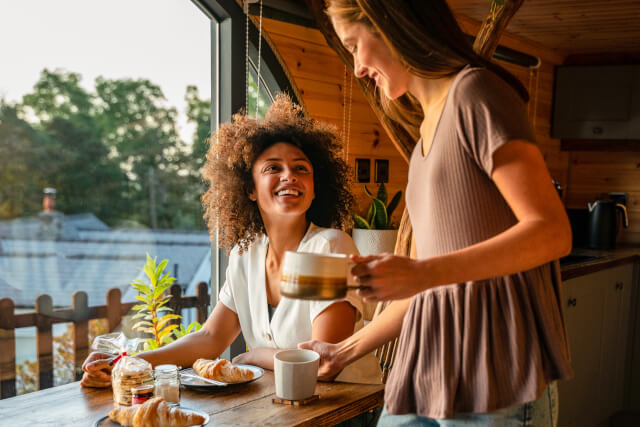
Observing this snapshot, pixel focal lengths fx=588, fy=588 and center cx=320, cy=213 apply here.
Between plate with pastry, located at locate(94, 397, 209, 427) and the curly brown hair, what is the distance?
85 cm

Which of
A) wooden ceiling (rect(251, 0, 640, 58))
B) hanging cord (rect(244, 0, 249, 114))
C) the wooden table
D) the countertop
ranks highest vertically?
wooden ceiling (rect(251, 0, 640, 58))

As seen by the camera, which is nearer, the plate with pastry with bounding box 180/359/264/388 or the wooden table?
the wooden table

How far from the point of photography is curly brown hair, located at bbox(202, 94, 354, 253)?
2014 millimetres

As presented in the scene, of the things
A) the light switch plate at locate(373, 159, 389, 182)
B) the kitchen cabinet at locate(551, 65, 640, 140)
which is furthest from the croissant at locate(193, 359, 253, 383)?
the kitchen cabinet at locate(551, 65, 640, 140)

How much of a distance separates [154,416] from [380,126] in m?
2.40

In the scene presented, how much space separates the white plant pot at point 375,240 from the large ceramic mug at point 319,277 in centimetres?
190

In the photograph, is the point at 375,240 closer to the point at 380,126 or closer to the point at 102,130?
the point at 380,126

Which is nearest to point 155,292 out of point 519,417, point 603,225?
point 519,417

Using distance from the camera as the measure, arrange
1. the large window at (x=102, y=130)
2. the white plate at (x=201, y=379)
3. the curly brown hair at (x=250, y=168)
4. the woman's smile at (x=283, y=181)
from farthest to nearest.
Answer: the large window at (x=102, y=130) → the curly brown hair at (x=250, y=168) → the woman's smile at (x=283, y=181) → the white plate at (x=201, y=379)

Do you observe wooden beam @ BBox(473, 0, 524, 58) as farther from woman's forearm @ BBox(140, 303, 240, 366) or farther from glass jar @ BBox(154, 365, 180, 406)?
glass jar @ BBox(154, 365, 180, 406)

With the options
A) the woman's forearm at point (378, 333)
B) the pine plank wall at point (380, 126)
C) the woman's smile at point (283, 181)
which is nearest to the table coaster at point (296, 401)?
the woman's forearm at point (378, 333)

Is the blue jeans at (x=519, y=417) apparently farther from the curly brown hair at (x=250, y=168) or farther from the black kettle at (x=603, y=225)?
the black kettle at (x=603, y=225)

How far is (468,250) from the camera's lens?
0.83 metres

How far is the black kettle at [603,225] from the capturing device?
151 inches
